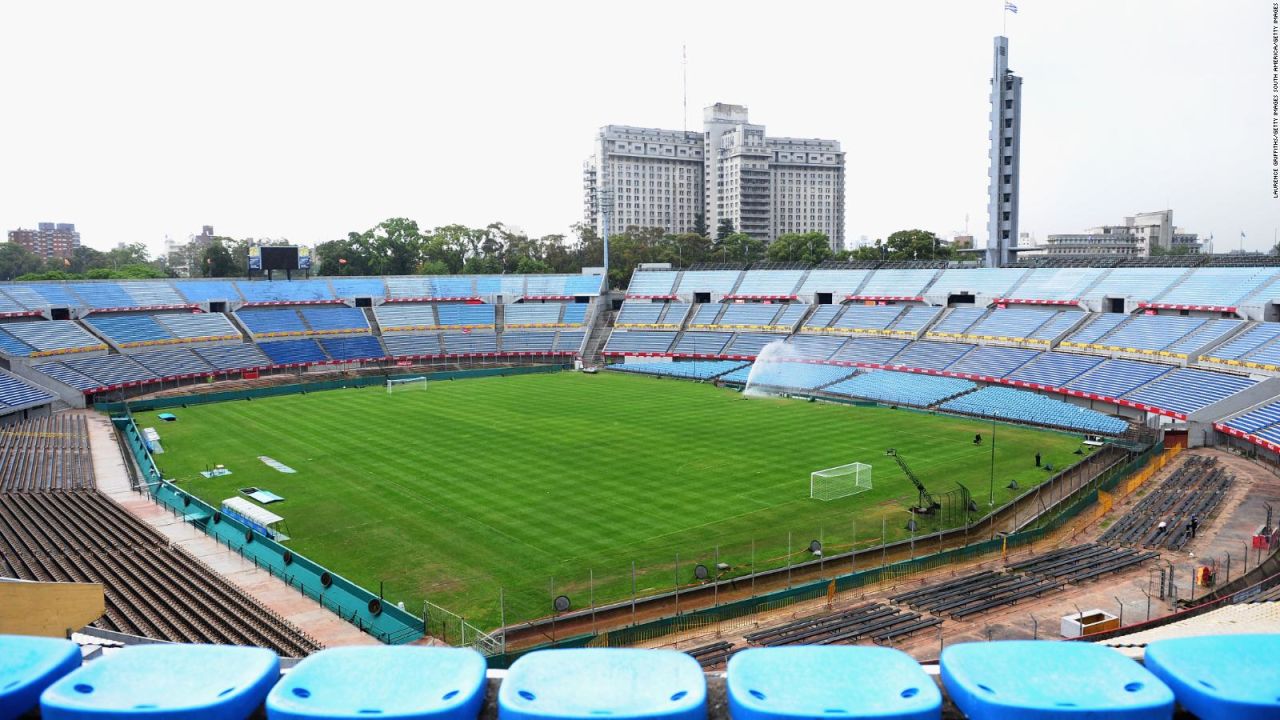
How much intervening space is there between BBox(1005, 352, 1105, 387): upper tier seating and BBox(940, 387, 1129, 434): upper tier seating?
2137 mm

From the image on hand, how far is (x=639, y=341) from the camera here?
97.8 metres

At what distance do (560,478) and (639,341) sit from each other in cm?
5536

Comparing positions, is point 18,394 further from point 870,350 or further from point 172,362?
point 870,350

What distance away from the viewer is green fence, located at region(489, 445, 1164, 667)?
2528 centimetres

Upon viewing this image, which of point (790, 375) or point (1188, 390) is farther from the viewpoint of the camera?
point (790, 375)

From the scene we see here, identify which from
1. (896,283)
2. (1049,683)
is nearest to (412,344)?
(896,283)

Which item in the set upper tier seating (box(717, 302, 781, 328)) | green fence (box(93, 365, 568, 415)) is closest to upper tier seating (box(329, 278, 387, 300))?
green fence (box(93, 365, 568, 415))

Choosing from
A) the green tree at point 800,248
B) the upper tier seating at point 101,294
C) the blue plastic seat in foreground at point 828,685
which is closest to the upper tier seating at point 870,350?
the green tree at point 800,248

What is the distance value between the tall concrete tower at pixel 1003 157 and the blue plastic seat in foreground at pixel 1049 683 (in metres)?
93.7

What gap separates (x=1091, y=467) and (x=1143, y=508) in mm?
8741

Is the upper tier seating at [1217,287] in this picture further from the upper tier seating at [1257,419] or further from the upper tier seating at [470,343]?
the upper tier seating at [470,343]

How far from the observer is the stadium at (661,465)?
26969 millimetres

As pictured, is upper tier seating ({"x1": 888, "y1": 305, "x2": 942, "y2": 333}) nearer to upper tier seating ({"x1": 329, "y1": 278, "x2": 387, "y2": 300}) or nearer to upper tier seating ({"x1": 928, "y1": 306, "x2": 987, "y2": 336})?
upper tier seating ({"x1": 928, "y1": 306, "x2": 987, "y2": 336})

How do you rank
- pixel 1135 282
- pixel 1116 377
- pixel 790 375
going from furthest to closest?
1. pixel 790 375
2. pixel 1135 282
3. pixel 1116 377
